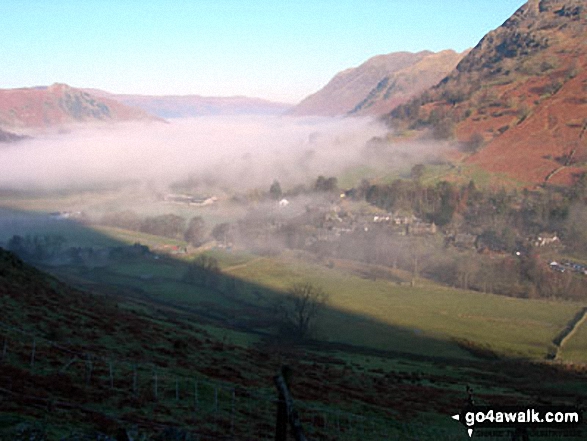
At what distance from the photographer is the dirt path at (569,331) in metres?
46.2

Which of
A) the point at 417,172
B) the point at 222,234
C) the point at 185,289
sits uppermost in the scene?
the point at 417,172

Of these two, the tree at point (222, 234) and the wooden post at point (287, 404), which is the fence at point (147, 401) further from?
the tree at point (222, 234)

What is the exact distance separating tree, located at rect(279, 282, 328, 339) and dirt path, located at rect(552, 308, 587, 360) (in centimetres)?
1969

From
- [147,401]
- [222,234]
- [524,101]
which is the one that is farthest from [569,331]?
[524,101]

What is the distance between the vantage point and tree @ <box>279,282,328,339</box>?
159 ft

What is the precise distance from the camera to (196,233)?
94.6 metres

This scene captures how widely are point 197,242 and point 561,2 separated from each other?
15059 cm

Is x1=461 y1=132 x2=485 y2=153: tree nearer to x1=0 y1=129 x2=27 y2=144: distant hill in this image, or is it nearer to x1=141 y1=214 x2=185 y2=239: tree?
x1=141 y1=214 x2=185 y2=239: tree

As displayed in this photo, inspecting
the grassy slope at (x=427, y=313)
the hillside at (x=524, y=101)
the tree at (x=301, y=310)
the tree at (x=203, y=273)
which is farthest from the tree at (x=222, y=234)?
the hillside at (x=524, y=101)

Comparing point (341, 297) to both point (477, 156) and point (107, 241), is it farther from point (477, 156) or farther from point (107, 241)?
point (477, 156)

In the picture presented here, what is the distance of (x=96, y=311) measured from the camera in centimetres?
2906

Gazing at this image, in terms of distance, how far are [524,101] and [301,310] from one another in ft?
322

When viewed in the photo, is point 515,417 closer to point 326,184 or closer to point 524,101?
point 326,184

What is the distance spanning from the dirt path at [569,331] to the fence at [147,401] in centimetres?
3039
